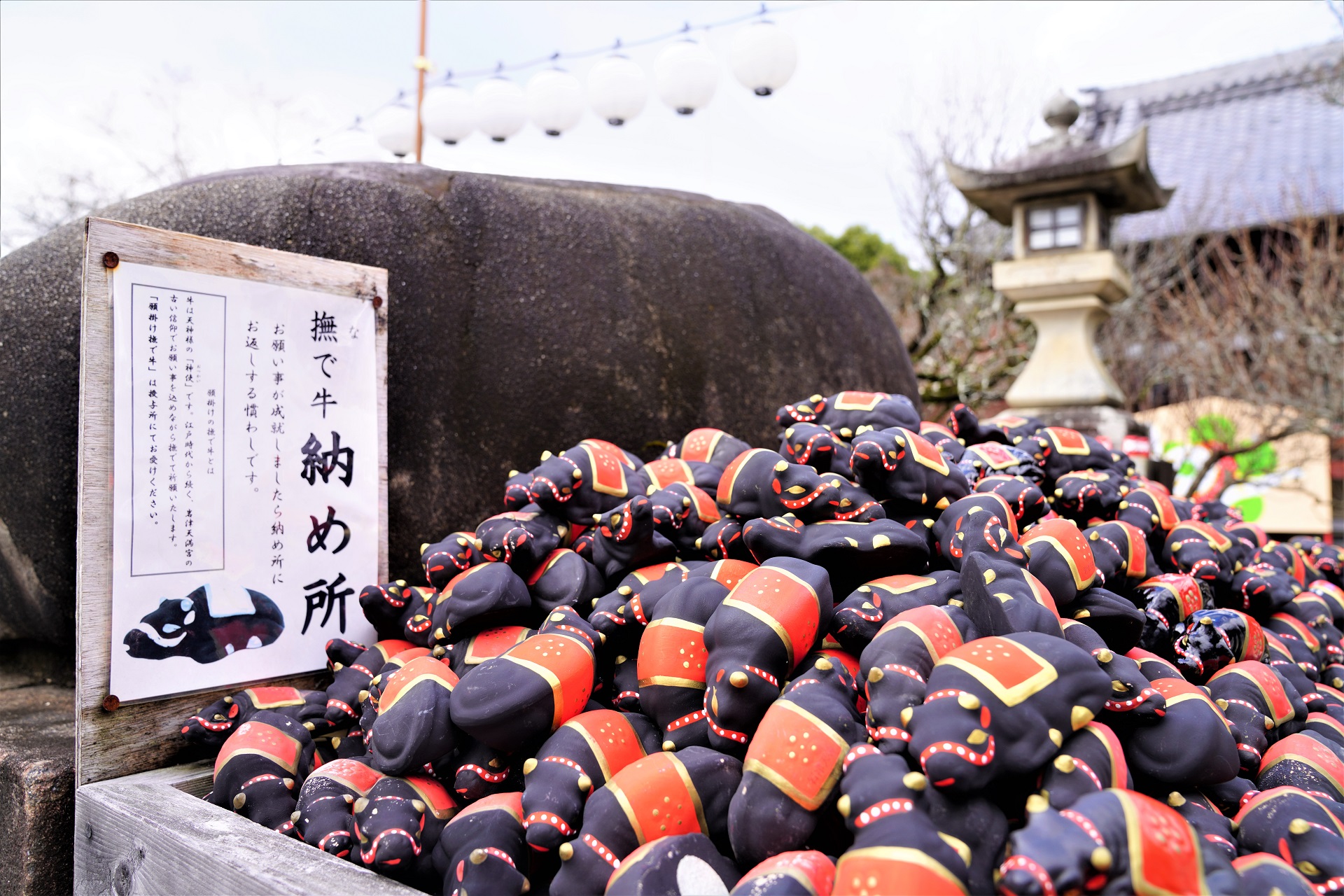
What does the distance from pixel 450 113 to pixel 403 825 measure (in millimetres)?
7151

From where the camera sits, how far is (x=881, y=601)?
1249mm

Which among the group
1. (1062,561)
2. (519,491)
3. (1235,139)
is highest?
(1235,139)

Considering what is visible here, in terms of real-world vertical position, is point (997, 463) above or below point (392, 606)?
above

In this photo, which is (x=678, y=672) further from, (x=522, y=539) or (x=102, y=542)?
(x=102, y=542)

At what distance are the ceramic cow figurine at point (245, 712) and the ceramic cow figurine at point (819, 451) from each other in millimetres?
1013

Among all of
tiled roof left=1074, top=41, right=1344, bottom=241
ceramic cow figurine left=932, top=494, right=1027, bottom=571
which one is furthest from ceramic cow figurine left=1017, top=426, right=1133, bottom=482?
tiled roof left=1074, top=41, right=1344, bottom=241

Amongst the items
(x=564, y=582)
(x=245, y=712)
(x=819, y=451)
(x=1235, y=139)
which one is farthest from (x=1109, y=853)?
(x=1235, y=139)

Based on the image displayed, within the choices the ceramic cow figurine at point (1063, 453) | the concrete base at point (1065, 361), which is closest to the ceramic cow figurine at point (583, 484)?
the ceramic cow figurine at point (1063, 453)

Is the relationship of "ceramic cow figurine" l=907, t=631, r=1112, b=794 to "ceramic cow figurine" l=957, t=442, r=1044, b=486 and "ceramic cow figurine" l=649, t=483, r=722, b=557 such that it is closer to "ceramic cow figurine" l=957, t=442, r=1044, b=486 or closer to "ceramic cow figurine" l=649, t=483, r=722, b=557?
"ceramic cow figurine" l=649, t=483, r=722, b=557

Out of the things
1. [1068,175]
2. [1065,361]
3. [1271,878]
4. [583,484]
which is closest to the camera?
[1271,878]

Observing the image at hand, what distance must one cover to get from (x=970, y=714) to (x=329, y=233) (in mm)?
1853

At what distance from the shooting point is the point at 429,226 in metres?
2.19

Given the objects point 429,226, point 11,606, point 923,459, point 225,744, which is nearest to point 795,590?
point 923,459

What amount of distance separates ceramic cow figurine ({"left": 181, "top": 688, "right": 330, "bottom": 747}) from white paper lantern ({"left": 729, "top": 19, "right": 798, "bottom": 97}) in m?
6.20
